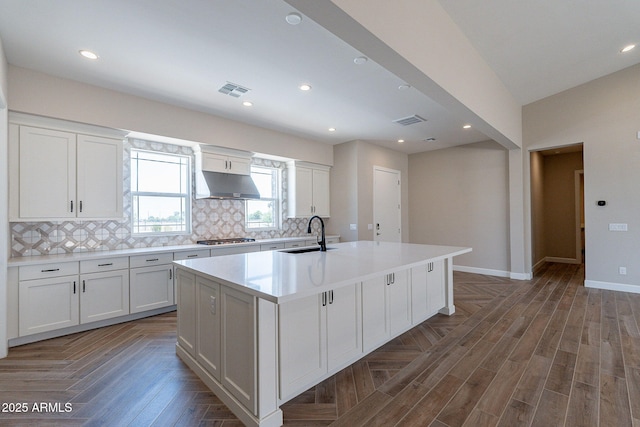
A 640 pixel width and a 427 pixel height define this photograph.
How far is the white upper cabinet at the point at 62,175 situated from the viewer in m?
2.92

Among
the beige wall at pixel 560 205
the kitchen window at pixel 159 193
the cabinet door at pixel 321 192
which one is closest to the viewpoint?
the kitchen window at pixel 159 193

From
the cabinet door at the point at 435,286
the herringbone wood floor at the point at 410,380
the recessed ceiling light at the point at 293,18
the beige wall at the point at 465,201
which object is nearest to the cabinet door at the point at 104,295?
the herringbone wood floor at the point at 410,380

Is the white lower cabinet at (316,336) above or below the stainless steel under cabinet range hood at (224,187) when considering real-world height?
below

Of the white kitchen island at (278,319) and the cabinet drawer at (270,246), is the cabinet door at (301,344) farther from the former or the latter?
the cabinet drawer at (270,246)

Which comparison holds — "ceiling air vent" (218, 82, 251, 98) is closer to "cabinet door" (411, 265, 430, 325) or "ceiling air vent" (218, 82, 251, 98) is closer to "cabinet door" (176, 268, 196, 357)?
"cabinet door" (176, 268, 196, 357)

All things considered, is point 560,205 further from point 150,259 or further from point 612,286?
point 150,259

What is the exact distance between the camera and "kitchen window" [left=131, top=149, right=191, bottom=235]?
4.01m

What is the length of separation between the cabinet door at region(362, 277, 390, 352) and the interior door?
3.40 metres

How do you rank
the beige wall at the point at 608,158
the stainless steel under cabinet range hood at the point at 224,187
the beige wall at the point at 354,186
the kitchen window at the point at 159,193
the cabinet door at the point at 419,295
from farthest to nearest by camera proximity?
the beige wall at the point at 354,186 < the beige wall at the point at 608,158 < the stainless steel under cabinet range hood at the point at 224,187 < the kitchen window at the point at 159,193 < the cabinet door at the point at 419,295

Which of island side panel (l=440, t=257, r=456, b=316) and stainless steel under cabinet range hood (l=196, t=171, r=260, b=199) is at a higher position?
stainless steel under cabinet range hood (l=196, t=171, r=260, b=199)

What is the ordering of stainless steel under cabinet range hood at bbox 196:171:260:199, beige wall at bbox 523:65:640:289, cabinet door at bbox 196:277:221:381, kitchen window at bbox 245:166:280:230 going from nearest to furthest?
cabinet door at bbox 196:277:221:381 < stainless steel under cabinet range hood at bbox 196:171:260:199 < beige wall at bbox 523:65:640:289 < kitchen window at bbox 245:166:280:230

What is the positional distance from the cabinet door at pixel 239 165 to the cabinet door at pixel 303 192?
1049 millimetres

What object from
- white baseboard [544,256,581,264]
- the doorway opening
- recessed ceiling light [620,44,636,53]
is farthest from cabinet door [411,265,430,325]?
white baseboard [544,256,581,264]

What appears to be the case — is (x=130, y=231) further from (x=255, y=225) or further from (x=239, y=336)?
(x=239, y=336)
